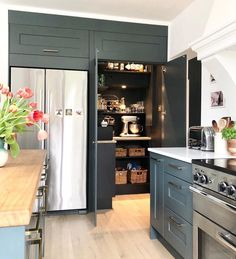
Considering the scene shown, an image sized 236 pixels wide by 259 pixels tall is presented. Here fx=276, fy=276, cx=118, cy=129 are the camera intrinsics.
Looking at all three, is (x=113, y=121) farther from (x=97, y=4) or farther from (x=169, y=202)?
(x=169, y=202)

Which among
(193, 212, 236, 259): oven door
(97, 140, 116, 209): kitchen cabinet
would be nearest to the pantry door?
(97, 140, 116, 209): kitchen cabinet

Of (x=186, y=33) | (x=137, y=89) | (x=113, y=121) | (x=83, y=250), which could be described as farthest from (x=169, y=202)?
(x=137, y=89)

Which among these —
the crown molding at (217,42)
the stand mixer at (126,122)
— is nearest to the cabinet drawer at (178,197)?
the crown molding at (217,42)

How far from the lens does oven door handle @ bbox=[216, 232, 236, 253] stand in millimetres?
1567

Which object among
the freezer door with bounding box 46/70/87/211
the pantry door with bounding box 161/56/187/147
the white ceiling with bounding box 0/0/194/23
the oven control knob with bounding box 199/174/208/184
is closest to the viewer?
the oven control knob with bounding box 199/174/208/184

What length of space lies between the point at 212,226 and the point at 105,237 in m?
1.46

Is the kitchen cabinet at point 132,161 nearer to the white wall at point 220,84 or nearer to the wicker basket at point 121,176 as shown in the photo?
the wicker basket at point 121,176

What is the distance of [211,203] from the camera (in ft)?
5.92

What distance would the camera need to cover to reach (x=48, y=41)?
3.63 meters

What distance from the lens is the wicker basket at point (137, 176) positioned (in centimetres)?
476

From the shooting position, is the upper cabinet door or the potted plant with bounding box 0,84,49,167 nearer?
the potted plant with bounding box 0,84,49,167

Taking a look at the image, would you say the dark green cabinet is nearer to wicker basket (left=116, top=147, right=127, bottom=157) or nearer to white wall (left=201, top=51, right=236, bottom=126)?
white wall (left=201, top=51, right=236, bottom=126)

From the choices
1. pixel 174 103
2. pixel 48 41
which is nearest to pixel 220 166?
pixel 174 103

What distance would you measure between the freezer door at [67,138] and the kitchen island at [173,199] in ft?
3.86
